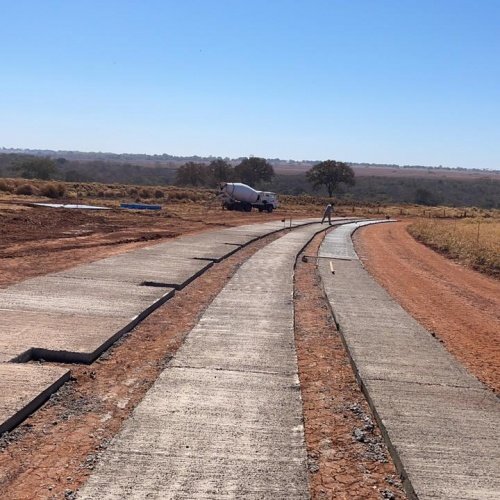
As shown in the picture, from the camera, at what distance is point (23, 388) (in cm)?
602

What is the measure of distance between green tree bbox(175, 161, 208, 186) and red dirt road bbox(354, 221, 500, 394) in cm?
8087

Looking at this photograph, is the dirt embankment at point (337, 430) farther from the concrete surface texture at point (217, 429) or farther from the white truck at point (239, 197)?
the white truck at point (239, 197)

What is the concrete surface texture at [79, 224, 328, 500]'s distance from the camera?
4500 millimetres

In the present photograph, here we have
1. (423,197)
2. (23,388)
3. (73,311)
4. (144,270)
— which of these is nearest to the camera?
(23,388)

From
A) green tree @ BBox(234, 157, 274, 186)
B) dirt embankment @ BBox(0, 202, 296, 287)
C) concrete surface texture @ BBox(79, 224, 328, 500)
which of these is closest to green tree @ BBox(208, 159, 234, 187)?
green tree @ BBox(234, 157, 274, 186)

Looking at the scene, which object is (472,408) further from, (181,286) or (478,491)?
(181,286)

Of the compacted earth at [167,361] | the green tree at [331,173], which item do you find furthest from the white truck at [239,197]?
the green tree at [331,173]

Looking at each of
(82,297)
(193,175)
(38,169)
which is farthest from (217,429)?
(193,175)

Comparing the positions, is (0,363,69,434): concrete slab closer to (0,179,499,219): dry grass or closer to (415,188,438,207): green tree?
(0,179,499,219): dry grass

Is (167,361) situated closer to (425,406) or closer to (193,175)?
(425,406)

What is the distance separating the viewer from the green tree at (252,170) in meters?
104

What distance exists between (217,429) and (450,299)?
1028 cm

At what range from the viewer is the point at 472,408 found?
645cm

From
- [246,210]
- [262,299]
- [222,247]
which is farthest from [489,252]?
[246,210]
